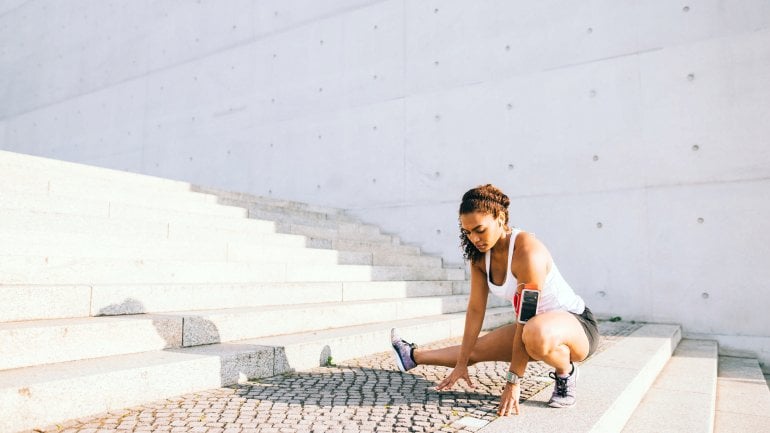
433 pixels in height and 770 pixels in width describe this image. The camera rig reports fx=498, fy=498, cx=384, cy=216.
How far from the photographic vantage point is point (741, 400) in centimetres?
375

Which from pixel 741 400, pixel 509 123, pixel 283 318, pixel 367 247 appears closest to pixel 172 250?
pixel 283 318

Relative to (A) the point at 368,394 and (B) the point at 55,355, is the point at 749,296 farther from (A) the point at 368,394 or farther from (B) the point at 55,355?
(B) the point at 55,355

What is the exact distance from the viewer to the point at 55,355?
2383 millimetres

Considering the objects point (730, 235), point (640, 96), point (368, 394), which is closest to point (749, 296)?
point (730, 235)

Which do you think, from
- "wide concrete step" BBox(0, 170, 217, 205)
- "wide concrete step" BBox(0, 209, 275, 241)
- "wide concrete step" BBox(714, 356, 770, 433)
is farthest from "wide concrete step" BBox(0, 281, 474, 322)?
"wide concrete step" BBox(714, 356, 770, 433)

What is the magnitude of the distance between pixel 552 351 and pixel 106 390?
6.78ft

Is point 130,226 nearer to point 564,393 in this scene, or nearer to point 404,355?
point 404,355

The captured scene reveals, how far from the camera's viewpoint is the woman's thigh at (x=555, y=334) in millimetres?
2381

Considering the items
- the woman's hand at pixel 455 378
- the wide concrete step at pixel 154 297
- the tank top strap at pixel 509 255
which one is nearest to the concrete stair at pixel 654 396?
the woman's hand at pixel 455 378

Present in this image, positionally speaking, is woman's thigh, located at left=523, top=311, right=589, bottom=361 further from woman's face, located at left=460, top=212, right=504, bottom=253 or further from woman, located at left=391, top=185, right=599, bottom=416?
woman's face, located at left=460, top=212, right=504, bottom=253

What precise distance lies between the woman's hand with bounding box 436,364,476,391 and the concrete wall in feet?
14.1

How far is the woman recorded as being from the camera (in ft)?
7.84

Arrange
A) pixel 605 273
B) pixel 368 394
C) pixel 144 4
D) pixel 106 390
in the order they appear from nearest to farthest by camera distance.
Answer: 1. pixel 106 390
2. pixel 368 394
3. pixel 605 273
4. pixel 144 4

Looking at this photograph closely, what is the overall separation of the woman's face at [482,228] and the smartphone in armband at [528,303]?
0.29 m
